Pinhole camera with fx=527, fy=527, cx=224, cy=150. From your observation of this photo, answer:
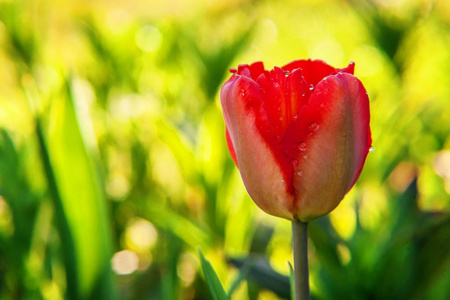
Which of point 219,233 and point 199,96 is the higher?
point 199,96

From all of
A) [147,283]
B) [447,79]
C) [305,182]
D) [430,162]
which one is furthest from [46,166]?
[447,79]

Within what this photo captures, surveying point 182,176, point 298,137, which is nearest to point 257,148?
point 298,137

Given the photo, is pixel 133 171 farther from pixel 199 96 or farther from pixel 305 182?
pixel 305 182

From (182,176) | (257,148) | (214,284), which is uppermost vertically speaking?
(257,148)

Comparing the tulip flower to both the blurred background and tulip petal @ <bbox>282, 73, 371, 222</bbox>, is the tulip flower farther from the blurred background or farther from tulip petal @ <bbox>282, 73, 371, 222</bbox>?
the blurred background

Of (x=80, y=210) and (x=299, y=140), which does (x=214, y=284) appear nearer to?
(x=299, y=140)

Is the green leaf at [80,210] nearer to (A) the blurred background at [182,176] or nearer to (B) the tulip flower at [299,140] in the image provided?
(A) the blurred background at [182,176]

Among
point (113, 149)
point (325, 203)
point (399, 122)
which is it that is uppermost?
point (325, 203)
